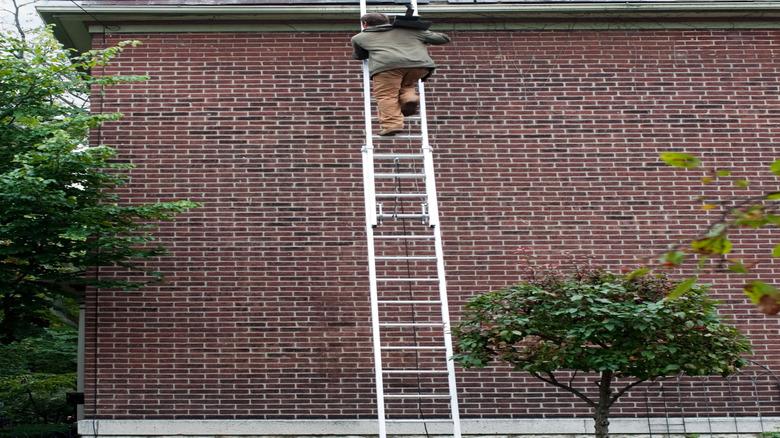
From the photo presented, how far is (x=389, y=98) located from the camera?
841cm

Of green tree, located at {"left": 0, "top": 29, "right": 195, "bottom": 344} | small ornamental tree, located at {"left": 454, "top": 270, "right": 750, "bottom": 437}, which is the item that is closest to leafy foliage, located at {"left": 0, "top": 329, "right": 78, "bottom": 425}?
green tree, located at {"left": 0, "top": 29, "right": 195, "bottom": 344}

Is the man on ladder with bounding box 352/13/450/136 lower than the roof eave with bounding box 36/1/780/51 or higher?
lower

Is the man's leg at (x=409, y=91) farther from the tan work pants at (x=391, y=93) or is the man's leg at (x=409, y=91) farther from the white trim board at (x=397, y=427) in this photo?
the white trim board at (x=397, y=427)

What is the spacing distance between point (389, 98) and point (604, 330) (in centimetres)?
303

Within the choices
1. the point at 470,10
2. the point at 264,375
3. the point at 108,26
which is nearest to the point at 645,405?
the point at 264,375

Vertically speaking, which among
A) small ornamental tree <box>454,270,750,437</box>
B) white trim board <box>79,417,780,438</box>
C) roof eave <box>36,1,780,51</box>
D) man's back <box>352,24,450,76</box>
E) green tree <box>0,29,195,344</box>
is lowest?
white trim board <box>79,417,780,438</box>

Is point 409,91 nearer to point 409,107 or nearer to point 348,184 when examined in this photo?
point 409,107

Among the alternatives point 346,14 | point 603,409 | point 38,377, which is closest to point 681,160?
point 603,409

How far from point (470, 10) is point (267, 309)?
3.96 metres

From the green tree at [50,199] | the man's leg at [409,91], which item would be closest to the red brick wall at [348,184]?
the green tree at [50,199]

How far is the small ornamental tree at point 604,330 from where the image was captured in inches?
256

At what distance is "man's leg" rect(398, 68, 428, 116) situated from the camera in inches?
332

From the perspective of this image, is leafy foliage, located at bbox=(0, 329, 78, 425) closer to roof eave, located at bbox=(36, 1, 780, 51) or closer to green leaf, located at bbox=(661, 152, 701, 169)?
roof eave, located at bbox=(36, 1, 780, 51)

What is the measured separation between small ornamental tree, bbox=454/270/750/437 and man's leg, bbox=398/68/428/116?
2199 millimetres
